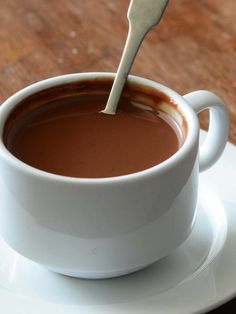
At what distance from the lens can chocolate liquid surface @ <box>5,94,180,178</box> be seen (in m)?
0.69

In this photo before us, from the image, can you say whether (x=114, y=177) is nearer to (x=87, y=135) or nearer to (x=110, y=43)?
(x=87, y=135)

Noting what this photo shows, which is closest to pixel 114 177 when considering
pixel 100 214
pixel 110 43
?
pixel 100 214

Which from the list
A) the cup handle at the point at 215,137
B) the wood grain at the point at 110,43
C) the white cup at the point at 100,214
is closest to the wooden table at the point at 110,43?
the wood grain at the point at 110,43

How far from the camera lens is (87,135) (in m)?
0.73

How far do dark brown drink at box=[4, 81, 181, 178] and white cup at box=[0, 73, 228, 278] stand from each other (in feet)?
0.08

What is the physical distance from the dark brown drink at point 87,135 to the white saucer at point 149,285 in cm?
12

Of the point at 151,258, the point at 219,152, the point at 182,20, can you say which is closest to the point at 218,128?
the point at 219,152

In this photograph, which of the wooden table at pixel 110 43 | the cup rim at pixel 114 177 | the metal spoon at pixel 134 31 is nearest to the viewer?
the cup rim at pixel 114 177

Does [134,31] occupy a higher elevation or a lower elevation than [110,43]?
higher

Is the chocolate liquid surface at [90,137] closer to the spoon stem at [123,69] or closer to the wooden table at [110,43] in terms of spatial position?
the spoon stem at [123,69]

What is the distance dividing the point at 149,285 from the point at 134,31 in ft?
0.84

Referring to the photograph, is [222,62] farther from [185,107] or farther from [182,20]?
[185,107]

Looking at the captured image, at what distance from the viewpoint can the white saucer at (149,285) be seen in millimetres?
690

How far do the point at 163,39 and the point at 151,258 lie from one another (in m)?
0.57
